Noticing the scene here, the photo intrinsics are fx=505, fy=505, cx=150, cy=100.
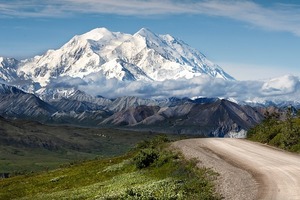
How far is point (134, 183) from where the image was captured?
1730 inches

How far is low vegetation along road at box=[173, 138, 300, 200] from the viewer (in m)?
30.7

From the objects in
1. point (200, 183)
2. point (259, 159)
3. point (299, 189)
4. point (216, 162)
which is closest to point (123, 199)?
point (200, 183)

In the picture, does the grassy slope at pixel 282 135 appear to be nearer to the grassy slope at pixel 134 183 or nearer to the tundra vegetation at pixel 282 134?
the tundra vegetation at pixel 282 134

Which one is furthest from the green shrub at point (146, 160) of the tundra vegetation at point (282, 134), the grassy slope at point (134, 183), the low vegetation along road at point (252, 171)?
the tundra vegetation at point (282, 134)

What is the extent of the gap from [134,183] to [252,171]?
10409 millimetres

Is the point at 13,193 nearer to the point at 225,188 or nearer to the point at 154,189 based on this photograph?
the point at 154,189

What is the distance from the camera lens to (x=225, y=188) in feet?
109

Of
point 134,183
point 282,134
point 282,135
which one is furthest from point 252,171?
point 282,134

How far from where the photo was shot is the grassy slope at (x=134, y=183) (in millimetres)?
33812

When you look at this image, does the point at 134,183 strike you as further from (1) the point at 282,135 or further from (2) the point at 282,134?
(2) the point at 282,134

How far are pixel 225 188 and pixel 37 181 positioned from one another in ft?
124

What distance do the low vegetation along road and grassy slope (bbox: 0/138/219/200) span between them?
4.64 ft

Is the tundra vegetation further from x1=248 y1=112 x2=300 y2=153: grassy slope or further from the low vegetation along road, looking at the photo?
the low vegetation along road

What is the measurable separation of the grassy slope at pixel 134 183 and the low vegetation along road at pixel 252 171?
4.64ft
